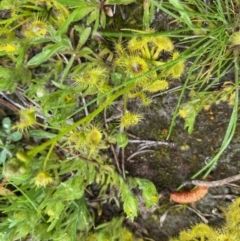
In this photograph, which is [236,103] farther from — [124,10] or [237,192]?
[124,10]

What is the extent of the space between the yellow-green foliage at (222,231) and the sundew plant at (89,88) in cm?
22

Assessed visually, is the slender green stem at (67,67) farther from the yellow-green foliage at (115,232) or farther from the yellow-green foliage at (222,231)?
the yellow-green foliage at (222,231)

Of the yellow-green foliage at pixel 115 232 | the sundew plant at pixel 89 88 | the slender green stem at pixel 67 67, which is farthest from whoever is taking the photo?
the yellow-green foliage at pixel 115 232

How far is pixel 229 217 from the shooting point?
1718mm

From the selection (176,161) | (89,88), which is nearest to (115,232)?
(176,161)

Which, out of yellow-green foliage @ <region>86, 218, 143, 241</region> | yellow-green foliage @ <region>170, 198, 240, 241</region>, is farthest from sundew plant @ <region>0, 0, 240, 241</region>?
yellow-green foliage @ <region>170, 198, 240, 241</region>

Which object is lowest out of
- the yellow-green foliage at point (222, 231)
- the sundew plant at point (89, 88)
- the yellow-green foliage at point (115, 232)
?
the yellow-green foliage at point (115, 232)

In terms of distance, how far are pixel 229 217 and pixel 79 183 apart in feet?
1.99

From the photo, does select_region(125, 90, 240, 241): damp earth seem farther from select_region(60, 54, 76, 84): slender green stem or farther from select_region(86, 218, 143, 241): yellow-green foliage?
select_region(60, 54, 76, 84): slender green stem

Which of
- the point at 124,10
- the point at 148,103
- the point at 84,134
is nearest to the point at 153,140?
the point at 148,103

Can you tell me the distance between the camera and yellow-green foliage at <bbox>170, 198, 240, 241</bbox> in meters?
1.66

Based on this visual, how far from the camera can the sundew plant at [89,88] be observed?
62.1 inches

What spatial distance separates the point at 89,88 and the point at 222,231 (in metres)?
0.77

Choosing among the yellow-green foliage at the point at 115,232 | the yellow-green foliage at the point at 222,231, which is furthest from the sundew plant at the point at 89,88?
the yellow-green foliage at the point at 222,231
